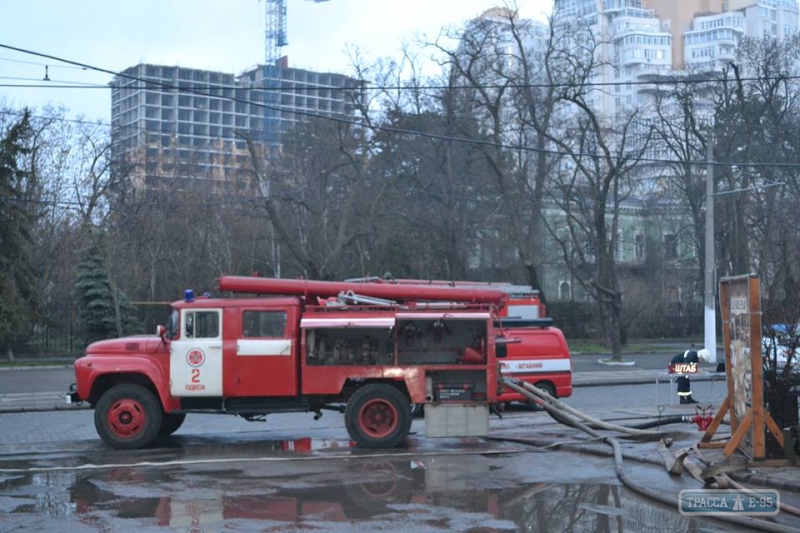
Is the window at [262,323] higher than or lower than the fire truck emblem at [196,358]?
higher

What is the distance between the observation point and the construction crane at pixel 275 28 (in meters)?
175

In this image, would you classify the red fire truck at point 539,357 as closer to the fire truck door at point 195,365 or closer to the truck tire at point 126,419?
the fire truck door at point 195,365

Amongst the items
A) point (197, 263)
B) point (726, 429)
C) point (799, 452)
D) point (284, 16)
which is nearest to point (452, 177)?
point (197, 263)

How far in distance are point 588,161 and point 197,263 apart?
74.1ft

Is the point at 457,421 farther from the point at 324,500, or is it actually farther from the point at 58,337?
the point at 58,337

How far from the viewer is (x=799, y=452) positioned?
12.9m

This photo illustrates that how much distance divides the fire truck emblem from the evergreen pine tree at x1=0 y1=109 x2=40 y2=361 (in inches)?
1107

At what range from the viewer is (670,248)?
73.6 metres

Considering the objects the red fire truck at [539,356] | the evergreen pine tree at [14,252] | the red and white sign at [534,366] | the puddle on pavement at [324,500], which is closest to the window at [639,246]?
the evergreen pine tree at [14,252]

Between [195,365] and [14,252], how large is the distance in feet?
100

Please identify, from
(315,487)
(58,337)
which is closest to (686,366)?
(315,487)

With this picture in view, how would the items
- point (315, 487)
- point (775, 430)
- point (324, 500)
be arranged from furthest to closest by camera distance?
point (775, 430) → point (315, 487) → point (324, 500)

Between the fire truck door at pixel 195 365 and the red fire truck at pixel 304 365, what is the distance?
0.7 inches

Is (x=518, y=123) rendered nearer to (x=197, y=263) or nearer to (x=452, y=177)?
(x=452, y=177)
